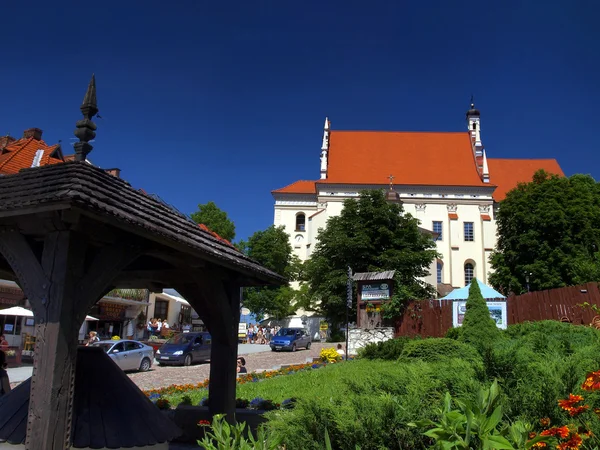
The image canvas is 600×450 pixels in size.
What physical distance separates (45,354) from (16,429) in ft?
3.62

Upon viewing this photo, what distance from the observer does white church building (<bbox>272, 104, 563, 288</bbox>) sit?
56625 millimetres

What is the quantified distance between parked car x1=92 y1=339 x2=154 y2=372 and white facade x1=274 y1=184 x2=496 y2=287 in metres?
34.8

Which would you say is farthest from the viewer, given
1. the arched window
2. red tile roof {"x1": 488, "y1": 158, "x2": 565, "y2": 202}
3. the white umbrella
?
red tile roof {"x1": 488, "y1": 158, "x2": 565, "y2": 202}

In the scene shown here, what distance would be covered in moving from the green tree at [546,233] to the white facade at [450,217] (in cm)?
1416

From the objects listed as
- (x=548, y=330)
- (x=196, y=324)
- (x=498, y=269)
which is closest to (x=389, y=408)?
(x=548, y=330)

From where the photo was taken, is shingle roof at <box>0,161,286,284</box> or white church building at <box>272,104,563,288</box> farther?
white church building at <box>272,104,563,288</box>

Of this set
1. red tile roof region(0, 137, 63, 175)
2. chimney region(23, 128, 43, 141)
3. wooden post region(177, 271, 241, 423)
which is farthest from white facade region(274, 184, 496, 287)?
wooden post region(177, 271, 241, 423)

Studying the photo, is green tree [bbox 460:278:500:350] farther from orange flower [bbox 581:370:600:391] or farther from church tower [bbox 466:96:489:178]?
church tower [bbox 466:96:489:178]

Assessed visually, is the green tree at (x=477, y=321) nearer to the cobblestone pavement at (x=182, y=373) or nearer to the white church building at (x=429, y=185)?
the cobblestone pavement at (x=182, y=373)

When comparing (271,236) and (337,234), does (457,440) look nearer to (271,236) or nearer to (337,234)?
(337,234)

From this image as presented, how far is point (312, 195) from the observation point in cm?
6316

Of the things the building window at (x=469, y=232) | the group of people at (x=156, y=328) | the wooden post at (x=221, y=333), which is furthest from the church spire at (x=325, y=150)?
the wooden post at (x=221, y=333)

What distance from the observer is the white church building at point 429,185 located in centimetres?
5662

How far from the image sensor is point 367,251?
38.5 m
